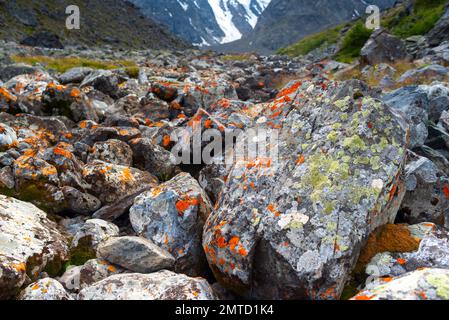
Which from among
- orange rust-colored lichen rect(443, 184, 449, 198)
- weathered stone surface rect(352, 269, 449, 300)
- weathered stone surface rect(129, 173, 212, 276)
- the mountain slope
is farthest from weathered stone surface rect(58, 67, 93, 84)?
the mountain slope

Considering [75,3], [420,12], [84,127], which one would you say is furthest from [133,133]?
[75,3]

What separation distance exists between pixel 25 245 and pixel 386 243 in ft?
18.7

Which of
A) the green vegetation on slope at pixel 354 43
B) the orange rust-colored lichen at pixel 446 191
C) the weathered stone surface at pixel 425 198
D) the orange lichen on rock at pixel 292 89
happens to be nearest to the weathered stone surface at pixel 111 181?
the orange lichen on rock at pixel 292 89

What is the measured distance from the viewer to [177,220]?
668cm

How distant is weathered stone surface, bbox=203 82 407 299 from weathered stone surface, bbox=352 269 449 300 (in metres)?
0.87

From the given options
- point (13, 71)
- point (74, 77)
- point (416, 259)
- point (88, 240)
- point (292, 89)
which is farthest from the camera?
point (13, 71)

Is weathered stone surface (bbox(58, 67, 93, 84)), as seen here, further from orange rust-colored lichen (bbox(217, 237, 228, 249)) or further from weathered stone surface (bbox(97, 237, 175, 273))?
orange rust-colored lichen (bbox(217, 237, 228, 249))

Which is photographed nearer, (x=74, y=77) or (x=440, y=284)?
(x=440, y=284)

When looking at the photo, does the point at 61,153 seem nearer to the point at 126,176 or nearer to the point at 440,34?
the point at 126,176

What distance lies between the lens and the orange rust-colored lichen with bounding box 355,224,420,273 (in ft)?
18.2

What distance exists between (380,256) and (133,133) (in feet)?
26.0

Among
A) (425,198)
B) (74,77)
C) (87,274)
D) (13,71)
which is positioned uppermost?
(13,71)

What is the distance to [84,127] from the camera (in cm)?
1292

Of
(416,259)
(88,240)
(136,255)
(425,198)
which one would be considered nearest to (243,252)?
(136,255)
